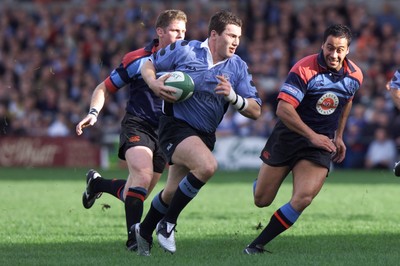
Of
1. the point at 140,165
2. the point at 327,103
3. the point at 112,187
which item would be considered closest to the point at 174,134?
the point at 140,165

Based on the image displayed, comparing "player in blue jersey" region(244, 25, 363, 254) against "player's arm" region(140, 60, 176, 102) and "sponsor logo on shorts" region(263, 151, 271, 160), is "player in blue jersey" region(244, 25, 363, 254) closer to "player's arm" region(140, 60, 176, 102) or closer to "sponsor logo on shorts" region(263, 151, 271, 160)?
"sponsor logo on shorts" region(263, 151, 271, 160)

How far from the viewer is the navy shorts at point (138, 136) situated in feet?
30.9

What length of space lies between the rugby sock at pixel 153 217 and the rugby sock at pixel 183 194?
20cm

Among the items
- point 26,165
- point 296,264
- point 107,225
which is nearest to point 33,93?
point 26,165

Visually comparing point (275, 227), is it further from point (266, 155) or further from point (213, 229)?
point (213, 229)

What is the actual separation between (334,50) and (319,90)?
0.37 m

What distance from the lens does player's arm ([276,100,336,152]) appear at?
333 inches

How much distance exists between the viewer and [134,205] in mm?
8938

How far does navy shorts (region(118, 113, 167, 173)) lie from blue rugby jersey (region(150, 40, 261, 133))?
37.8 inches

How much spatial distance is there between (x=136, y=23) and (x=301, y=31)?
433 cm

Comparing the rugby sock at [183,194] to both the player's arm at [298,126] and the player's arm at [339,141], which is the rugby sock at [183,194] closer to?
the player's arm at [298,126]

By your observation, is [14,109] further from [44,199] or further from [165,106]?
[165,106]

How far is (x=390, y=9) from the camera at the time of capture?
2592 cm

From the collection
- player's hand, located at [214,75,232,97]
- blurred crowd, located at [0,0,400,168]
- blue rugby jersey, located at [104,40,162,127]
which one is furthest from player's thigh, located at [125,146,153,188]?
blurred crowd, located at [0,0,400,168]
